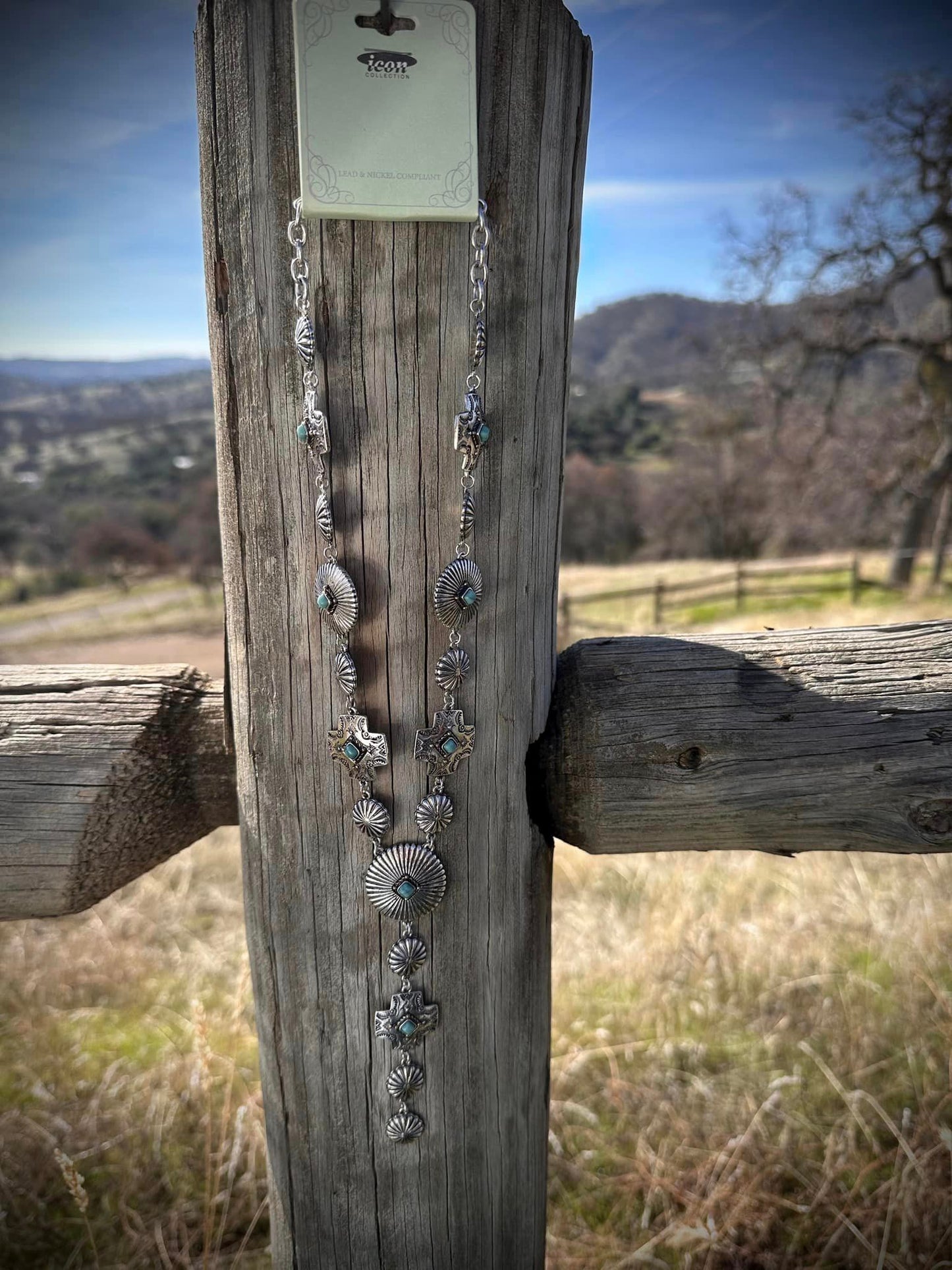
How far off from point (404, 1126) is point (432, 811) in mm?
473

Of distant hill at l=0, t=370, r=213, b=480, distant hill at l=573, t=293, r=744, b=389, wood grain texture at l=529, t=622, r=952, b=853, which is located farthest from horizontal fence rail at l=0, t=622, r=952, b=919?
distant hill at l=573, t=293, r=744, b=389

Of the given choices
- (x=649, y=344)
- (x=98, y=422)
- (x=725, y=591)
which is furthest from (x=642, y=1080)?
(x=649, y=344)

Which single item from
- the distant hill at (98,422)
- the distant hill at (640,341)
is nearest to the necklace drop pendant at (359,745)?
the distant hill at (98,422)

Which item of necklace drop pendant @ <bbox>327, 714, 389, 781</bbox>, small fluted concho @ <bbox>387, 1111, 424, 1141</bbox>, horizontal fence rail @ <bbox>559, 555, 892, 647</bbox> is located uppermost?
necklace drop pendant @ <bbox>327, 714, 389, 781</bbox>

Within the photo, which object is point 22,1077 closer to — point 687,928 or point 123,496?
point 687,928

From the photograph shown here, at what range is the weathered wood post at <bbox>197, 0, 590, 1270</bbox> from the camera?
935 millimetres

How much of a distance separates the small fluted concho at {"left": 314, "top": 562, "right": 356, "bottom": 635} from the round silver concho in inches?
12.3

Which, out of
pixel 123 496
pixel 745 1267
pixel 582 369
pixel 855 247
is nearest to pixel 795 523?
pixel 855 247

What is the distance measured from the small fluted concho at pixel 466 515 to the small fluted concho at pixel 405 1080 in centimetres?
75

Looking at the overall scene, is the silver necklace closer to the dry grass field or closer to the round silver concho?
the round silver concho

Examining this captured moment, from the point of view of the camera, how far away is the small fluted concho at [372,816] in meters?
1.05

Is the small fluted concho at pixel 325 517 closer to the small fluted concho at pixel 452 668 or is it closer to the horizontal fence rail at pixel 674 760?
the small fluted concho at pixel 452 668

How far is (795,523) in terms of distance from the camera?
62.1 feet

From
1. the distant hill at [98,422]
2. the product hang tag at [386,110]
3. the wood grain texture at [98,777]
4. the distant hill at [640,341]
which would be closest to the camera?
the product hang tag at [386,110]
